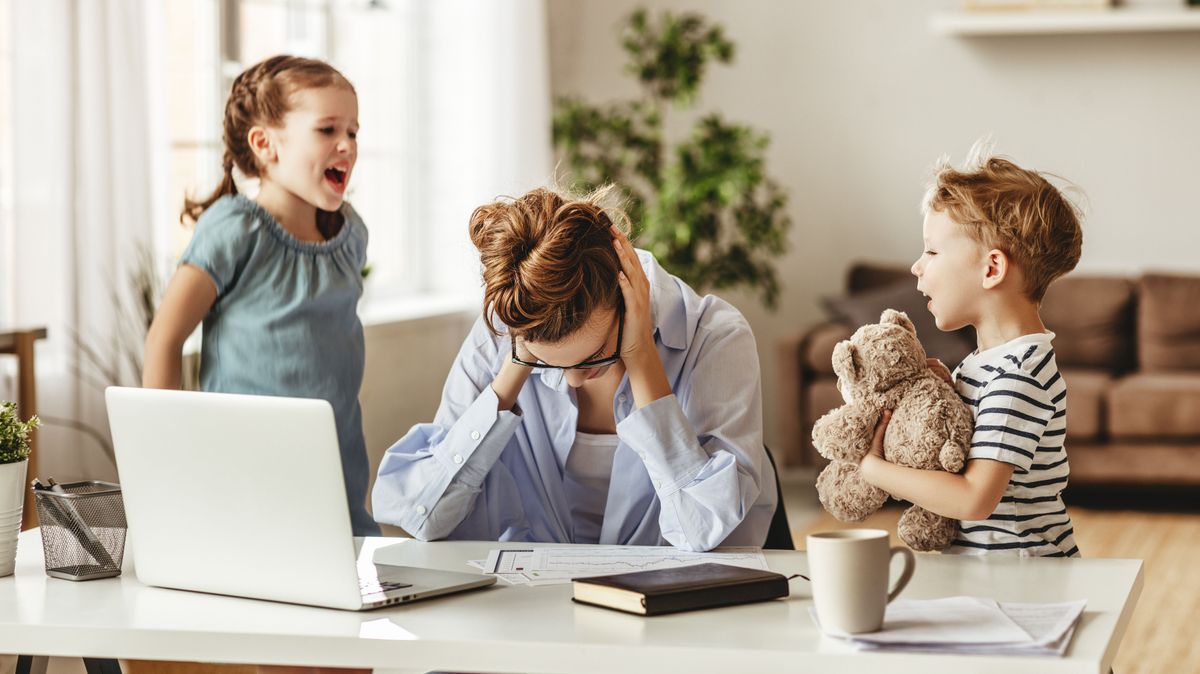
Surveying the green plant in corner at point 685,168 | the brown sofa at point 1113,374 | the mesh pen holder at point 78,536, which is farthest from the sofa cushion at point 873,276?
the mesh pen holder at point 78,536

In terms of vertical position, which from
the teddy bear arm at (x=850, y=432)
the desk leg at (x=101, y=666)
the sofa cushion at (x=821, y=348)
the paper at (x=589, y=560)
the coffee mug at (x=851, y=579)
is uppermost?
the teddy bear arm at (x=850, y=432)

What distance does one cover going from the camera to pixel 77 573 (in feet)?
4.73

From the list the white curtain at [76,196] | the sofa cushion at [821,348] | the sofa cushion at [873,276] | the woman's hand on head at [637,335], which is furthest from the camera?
the sofa cushion at [873,276]

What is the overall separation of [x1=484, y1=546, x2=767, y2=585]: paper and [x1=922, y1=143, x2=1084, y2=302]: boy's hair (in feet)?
1.50

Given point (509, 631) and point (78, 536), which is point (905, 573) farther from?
point (78, 536)

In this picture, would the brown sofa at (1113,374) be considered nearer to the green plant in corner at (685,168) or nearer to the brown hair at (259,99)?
the green plant in corner at (685,168)

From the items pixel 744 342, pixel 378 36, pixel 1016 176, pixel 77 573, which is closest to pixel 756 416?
pixel 744 342

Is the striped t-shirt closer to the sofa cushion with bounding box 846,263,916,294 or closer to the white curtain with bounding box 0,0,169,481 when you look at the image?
the white curtain with bounding box 0,0,169,481

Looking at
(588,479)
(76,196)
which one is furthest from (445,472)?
(76,196)

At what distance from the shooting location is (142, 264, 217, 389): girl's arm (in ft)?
6.74

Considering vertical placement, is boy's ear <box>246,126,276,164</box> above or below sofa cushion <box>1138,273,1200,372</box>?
above

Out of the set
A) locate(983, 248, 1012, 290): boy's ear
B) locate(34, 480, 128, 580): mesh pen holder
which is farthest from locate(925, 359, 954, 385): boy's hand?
locate(34, 480, 128, 580): mesh pen holder

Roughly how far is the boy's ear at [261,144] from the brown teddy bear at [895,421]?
114 centimetres

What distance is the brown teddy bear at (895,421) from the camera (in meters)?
1.48
